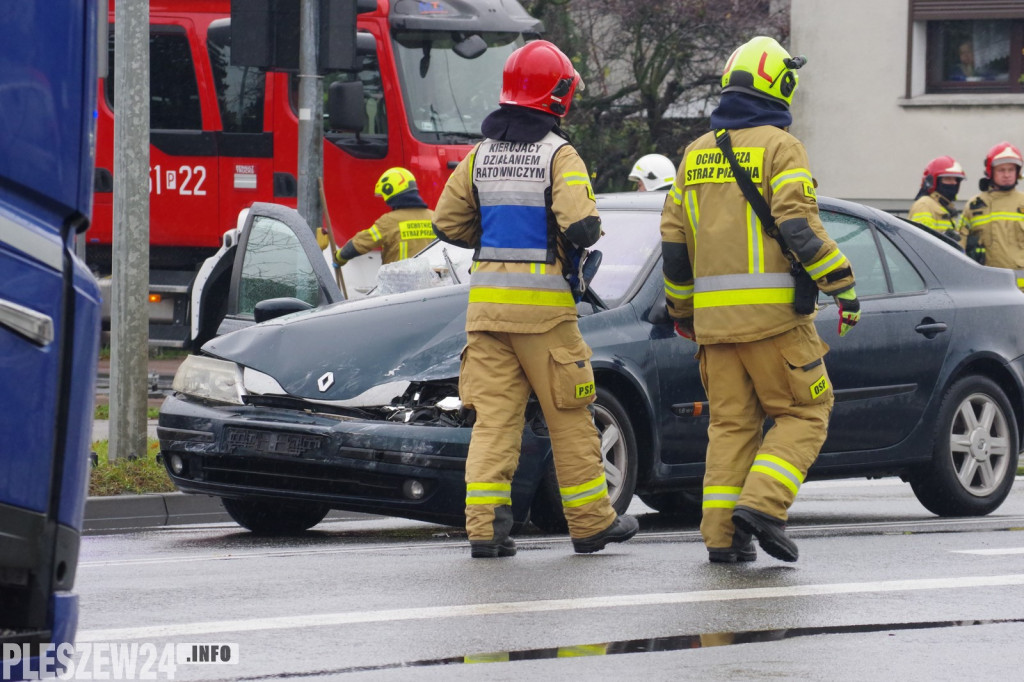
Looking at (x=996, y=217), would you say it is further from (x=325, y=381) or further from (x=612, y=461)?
(x=325, y=381)

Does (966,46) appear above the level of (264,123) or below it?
above

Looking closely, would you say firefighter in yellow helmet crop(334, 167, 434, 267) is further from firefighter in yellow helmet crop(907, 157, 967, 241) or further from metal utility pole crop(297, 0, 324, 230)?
firefighter in yellow helmet crop(907, 157, 967, 241)

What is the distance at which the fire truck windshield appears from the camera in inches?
610

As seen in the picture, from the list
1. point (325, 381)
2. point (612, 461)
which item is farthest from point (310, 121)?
point (612, 461)

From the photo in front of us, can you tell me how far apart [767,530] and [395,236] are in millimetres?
6170

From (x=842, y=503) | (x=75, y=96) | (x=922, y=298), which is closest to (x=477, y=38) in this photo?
(x=842, y=503)

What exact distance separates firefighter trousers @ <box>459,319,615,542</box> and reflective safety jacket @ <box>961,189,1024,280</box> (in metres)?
7.98

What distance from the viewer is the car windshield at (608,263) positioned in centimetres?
762

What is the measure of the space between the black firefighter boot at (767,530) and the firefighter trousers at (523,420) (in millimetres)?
561

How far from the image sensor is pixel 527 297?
21.2 feet

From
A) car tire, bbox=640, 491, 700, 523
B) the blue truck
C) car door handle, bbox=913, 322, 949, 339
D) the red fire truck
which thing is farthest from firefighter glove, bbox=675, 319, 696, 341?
the red fire truck

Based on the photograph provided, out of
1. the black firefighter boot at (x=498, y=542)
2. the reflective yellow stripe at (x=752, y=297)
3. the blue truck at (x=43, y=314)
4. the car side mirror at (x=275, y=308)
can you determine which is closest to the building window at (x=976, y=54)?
the car side mirror at (x=275, y=308)

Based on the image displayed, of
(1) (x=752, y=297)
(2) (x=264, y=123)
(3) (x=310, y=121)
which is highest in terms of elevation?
(2) (x=264, y=123)

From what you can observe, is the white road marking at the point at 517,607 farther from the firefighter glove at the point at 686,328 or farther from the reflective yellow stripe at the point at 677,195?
→ the reflective yellow stripe at the point at 677,195
